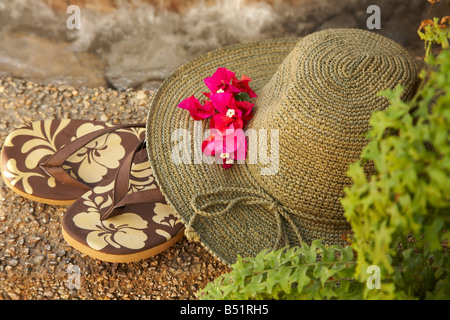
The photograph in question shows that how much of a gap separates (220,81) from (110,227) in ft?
1.88

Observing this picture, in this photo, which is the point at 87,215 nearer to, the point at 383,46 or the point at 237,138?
the point at 237,138

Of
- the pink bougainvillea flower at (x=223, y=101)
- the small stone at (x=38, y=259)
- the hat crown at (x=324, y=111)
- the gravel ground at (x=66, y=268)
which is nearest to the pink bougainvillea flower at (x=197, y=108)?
the pink bougainvillea flower at (x=223, y=101)

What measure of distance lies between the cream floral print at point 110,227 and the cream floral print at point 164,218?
0.15 ft

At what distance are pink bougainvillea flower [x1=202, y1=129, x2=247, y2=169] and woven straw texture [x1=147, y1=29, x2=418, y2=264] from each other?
0.03 metres

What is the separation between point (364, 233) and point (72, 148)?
115cm

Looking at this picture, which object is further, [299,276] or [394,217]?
[299,276]

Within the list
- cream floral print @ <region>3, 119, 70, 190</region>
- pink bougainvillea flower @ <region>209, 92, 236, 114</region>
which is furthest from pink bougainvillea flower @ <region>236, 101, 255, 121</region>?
cream floral print @ <region>3, 119, 70, 190</region>

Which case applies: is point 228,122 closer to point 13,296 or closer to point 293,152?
point 293,152

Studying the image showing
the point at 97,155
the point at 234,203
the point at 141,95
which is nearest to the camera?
the point at 234,203

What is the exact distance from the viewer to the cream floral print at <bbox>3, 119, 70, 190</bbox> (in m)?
1.55

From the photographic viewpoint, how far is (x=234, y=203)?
131 cm

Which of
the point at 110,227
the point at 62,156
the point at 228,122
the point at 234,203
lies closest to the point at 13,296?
the point at 110,227

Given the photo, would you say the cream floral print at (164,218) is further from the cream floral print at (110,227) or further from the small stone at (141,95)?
the small stone at (141,95)

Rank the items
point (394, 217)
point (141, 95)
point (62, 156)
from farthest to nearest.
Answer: point (141, 95) → point (62, 156) → point (394, 217)
